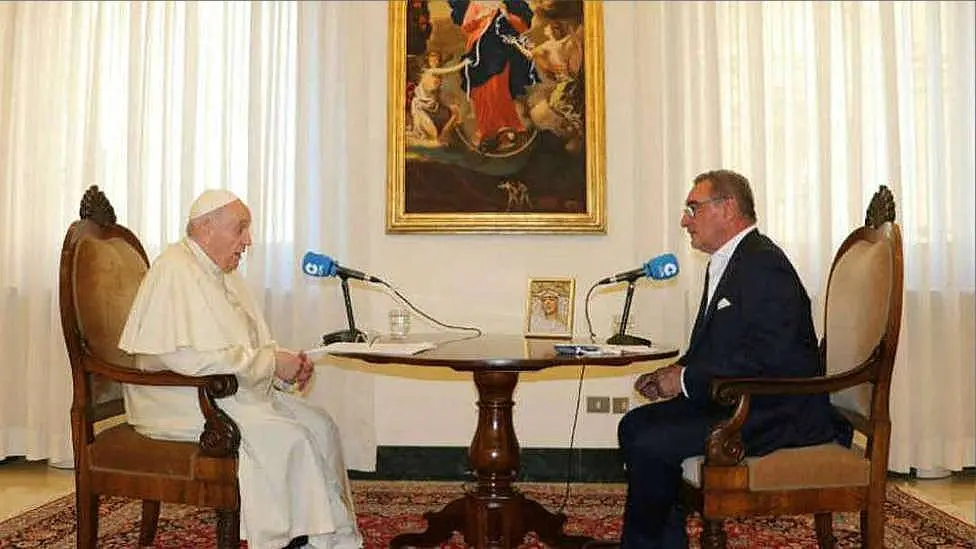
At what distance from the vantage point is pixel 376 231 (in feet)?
17.2

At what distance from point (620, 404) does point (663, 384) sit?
6.92ft

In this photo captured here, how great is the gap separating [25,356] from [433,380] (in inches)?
94.9

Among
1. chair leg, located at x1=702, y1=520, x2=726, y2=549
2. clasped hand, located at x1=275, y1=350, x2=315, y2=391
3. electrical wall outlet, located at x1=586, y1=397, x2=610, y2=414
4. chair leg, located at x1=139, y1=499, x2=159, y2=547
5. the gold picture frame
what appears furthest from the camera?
electrical wall outlet, located at x1=586, y1=397, x2=610, y2=414

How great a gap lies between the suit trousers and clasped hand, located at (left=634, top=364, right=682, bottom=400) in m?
0.14

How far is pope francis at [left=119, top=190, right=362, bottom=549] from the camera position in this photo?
9.48ft

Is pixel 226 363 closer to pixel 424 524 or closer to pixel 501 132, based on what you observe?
pixel 424 524

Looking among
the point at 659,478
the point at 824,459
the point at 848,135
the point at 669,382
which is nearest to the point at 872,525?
the point at 824,459

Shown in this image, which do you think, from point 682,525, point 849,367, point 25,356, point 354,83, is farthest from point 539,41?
point 25,356

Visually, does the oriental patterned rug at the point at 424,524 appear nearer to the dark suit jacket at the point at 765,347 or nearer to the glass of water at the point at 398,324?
the glass of water at the point at 398,324

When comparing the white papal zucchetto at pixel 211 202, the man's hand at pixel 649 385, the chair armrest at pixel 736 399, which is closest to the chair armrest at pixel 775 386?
the chair armrest at pixel 736 399

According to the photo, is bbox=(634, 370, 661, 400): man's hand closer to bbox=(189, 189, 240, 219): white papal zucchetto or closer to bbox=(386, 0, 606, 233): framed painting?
bbox=(189, 189, 240, 219): white papal zucchetto

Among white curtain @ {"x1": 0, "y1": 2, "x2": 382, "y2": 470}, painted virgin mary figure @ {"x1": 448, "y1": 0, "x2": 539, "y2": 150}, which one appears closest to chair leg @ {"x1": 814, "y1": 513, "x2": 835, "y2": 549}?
white curtain @ {"x1": 0, "y1": 2, "x2": 382, "y2": 470}

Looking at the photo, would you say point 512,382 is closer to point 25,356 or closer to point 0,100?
point 25,356

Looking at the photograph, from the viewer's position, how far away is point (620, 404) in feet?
17.0
